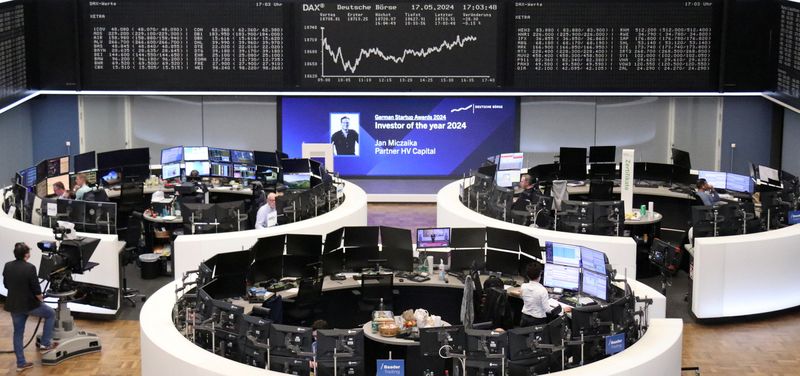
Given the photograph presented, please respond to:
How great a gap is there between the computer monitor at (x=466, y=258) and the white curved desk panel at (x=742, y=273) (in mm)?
2441

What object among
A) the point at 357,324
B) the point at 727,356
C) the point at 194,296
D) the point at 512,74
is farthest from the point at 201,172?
the point at 727,356

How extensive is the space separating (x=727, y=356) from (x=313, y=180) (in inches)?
269

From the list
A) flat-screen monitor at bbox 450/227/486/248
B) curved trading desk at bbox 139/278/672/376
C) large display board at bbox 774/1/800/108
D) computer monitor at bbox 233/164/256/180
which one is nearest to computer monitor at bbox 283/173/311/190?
computer monitor at bbox 233/164/256/180

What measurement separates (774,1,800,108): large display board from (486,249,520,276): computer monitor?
6716 millimetres

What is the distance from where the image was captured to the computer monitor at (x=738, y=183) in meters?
17.1

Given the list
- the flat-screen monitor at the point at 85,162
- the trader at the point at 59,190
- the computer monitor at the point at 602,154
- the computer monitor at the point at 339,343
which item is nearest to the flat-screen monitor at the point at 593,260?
the computer monitor at the point at 339,343

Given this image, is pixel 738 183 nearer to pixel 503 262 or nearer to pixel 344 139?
pixel 503 262

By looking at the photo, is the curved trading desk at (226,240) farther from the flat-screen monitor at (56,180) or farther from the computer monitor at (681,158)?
the computer monitor at (681,158)

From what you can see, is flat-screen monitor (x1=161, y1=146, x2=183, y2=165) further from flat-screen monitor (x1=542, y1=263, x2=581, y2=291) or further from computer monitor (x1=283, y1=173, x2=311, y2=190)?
flat-screen monitor (x1=542, y1=263, x2=581, y2=291)

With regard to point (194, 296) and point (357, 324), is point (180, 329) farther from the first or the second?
point (357, 324)

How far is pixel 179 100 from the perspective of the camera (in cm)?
1981

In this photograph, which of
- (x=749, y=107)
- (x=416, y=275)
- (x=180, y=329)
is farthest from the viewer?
(x=749, y=107)

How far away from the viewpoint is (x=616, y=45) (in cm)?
1853

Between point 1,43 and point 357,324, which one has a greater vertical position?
point 1,43
